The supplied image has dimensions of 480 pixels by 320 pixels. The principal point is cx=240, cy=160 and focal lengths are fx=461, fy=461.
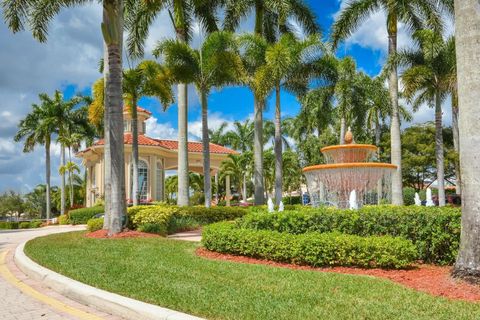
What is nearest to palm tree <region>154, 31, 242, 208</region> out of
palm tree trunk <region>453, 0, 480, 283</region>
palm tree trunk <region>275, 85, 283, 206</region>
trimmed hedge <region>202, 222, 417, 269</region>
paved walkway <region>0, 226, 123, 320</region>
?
palm tree trunk <region>275, 85, 283, 206</region>

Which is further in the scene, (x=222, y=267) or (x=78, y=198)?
(x=78, y=198)

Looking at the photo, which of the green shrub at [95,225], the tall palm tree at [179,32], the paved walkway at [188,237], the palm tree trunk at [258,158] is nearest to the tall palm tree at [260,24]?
the palm tree trunk at [258,158]

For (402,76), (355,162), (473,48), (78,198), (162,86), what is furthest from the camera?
(78,198)

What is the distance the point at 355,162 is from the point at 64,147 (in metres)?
33.8

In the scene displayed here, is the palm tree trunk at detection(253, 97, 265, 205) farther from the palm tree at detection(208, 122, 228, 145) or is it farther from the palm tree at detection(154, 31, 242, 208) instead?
the palm tree at detection(208, 122, 228, 145)

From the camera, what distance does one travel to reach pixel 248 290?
6.45 meters

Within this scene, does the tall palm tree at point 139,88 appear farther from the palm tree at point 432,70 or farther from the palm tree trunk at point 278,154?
the palm tree at point 432,70

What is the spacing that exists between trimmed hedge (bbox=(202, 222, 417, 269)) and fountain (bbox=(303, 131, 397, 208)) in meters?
7.71

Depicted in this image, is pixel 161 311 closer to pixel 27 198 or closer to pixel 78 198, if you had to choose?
pixel 78 198

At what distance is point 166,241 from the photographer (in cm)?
1325

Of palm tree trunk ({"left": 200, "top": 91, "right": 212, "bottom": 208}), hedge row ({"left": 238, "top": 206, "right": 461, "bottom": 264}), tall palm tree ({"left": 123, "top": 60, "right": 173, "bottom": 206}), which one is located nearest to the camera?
hedge row ({"left": 238, "top": 206, "right": 461, "bottom": 264})

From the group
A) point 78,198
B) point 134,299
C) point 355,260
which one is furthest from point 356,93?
point 78,198

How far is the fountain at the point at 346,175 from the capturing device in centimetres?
1689

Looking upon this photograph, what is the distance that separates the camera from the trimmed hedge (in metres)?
8.08
